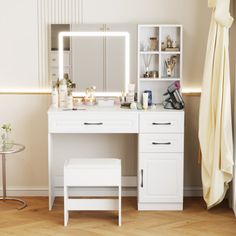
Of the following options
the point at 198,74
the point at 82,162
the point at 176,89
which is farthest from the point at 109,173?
the point at 198,74

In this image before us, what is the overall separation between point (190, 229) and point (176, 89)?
1.12 metres

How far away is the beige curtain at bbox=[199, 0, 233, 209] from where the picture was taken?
4203 millimetres

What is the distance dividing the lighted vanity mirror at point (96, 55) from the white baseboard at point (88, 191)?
0.83m

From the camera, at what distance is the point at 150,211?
14.7 feet

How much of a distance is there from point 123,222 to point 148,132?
2.31 feet

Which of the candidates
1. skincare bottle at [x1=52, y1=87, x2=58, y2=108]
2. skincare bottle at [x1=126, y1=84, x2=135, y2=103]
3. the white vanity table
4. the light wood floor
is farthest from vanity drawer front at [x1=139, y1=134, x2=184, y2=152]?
skincare bottle at [x1=52, y1=87, x2=58, y2=108]

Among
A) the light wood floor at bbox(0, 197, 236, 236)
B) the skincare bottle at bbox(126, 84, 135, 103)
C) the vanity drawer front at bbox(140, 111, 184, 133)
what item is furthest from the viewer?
the skincare bottle at bbox(126, 84, 135, 103)

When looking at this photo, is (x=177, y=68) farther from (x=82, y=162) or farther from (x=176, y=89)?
(x=82, y=162)

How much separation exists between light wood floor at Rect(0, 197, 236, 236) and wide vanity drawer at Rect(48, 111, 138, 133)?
2.13 feet

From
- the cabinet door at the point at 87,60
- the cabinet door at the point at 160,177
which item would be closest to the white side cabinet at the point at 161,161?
the cabinet door at the point at 160,177

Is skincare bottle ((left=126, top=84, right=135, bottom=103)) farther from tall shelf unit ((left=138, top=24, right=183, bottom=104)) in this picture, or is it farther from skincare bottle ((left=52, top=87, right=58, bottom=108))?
skincare bottle ((left=52, top=87, right=58, bottom=108))

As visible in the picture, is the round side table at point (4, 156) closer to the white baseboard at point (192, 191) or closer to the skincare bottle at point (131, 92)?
the skincare bottle at point (131, 92)

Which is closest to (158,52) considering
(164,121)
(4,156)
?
(164,121)

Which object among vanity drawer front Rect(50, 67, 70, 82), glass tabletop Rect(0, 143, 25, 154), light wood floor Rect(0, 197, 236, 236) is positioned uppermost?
vanity drawer front Rect(50, 67, 70, 82)
